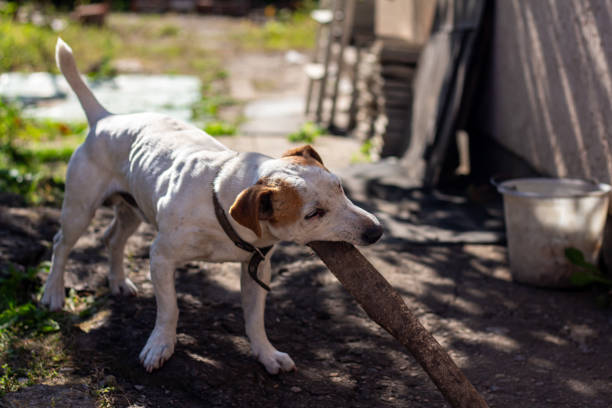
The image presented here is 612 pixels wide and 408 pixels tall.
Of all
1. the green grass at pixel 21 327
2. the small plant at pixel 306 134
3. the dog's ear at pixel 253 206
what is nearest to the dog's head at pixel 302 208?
the dog's ear at pixel 253 206

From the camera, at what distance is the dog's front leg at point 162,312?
3.01 m

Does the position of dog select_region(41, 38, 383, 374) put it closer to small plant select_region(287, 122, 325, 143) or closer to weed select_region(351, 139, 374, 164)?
weed select_region(351, 139, 374, 164)

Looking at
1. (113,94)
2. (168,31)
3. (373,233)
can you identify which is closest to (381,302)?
(373,233)

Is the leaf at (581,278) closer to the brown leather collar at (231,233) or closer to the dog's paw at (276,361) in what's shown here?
the dog's paw at (276,361)

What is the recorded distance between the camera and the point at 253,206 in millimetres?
2506

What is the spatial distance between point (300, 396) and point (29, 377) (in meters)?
1.28

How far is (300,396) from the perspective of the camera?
303 cm

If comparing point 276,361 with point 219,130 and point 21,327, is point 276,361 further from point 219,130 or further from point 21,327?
point 219,130

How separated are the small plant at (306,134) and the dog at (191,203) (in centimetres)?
484

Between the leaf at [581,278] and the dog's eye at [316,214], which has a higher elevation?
the dog's eye at [316,214]

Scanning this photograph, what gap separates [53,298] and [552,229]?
308cm

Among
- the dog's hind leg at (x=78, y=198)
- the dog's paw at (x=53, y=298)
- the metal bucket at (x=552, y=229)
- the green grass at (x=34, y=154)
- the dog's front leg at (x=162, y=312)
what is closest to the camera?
the dog's front leg at (x=162, y=312)

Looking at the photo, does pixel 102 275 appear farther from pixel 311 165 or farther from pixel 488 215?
Result: pixel 488 215

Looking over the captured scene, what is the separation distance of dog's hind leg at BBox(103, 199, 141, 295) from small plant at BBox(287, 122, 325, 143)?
4.79 m
